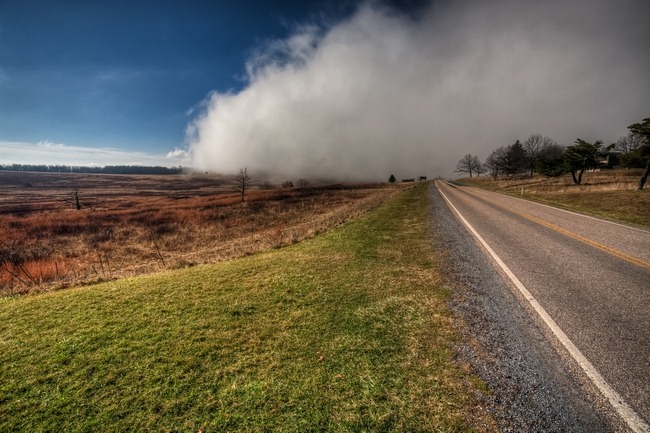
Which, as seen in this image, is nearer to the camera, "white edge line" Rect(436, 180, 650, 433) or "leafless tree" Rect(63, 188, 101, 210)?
"white edge line" Rect(436, 180, 650, 433)

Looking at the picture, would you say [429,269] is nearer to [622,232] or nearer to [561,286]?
[561,286]

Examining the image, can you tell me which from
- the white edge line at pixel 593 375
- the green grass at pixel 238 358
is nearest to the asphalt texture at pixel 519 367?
the white edge line at pixel 593 375

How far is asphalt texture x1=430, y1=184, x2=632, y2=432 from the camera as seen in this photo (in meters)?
2.98

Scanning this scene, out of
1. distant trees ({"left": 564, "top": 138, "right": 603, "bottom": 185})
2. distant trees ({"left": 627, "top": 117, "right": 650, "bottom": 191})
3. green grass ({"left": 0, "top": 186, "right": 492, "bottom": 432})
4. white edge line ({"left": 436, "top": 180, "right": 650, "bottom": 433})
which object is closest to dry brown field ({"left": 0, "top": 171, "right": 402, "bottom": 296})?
green grass ({"left": 0, "top": 186, "right": 492, "bottom": 432})

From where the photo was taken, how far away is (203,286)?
690 centimetres

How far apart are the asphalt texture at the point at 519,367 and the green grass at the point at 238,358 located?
0.97 ft

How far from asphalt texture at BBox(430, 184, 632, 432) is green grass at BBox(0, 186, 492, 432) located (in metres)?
0.30

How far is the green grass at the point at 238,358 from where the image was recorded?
312cm

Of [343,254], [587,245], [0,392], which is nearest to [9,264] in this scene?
[0,392]

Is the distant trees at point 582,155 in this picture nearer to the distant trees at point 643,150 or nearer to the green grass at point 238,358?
the distant trees at point 643,150

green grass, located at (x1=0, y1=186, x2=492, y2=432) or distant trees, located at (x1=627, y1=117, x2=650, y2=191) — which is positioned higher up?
distant trees, located at (x1=627, y1=117, x2=650, y2=191)

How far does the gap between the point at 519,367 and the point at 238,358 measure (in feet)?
12.8

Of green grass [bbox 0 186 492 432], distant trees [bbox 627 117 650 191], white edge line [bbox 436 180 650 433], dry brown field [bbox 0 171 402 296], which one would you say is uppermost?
distant trees [bbox 627 117 650 191]

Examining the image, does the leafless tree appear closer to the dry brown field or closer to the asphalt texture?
the dry brown field
